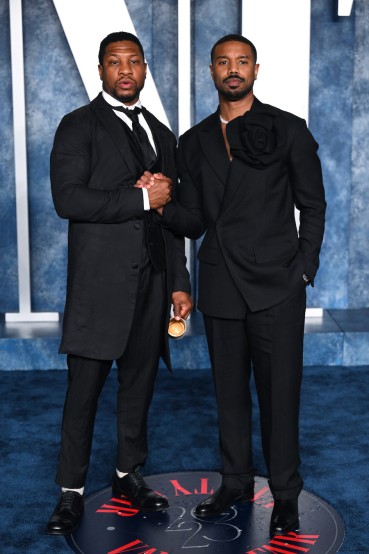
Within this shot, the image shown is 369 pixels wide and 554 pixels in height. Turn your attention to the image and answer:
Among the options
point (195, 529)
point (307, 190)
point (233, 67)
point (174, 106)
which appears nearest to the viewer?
point (233, 67)

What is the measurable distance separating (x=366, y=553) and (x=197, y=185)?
1.39 m

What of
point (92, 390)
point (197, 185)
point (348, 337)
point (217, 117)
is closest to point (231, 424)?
point (92, 390)

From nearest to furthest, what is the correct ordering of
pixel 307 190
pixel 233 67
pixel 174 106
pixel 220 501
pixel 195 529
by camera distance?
pixel 233 67 → pixel 307 190 → pixel 195 529 → pixel 220 501 → pixel 174 106

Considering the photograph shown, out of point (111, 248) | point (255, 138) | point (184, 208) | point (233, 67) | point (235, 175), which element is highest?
point (233, 67)

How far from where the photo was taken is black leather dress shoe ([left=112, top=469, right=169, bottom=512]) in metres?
3.21

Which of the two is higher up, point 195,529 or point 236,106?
point 236,106

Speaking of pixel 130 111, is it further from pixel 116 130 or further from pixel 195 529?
pixel 195 529

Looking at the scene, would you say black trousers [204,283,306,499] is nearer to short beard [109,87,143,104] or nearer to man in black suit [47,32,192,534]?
man in black suit [47,32,192,534]

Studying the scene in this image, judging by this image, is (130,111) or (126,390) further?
(126,390)

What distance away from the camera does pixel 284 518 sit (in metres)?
3.02

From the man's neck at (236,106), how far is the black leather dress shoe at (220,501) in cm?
136

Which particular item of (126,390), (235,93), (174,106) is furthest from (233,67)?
(174,106)

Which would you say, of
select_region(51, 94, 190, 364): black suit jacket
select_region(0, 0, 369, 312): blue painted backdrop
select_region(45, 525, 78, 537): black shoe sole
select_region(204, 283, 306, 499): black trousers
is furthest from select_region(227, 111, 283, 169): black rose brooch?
select_region(0, 0, 369, 312): blue painted backdrop

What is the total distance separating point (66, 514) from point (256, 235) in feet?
3.96
